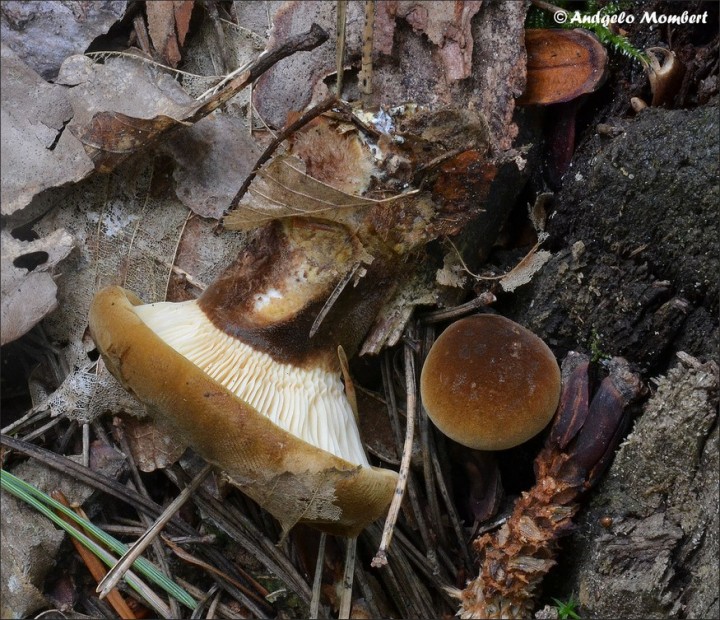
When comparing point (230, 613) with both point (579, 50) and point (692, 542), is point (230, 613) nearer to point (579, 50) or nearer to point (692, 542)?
point (692, 542)

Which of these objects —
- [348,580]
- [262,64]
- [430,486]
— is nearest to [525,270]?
[430,486]

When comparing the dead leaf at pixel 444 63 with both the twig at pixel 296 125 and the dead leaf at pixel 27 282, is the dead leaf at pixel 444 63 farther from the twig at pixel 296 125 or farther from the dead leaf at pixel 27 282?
the dead leaf at pixel 27 282

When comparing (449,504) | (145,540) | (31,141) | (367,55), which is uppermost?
(367,55)

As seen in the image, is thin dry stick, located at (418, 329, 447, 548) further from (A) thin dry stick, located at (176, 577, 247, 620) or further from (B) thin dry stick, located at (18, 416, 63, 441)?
(B) thin dry stick, located at (18, 416, 63, 441)

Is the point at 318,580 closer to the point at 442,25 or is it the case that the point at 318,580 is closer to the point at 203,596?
the point at 203,596

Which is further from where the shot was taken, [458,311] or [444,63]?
[458,311]

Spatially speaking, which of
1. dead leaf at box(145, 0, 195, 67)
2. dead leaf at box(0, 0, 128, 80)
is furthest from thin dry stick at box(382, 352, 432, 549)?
dead leaf at box(0, 0, 128, 80)
